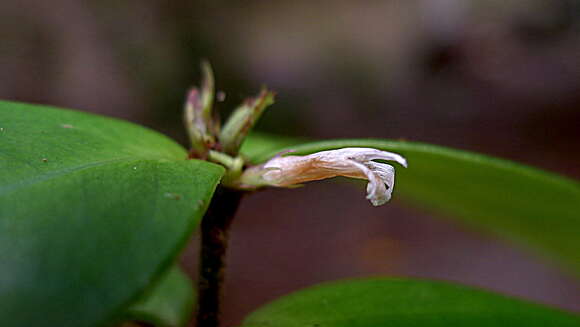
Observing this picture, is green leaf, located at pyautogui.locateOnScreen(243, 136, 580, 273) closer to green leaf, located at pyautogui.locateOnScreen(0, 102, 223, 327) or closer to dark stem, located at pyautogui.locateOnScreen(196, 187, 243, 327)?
dark stem, located at pyautogui.locateOnScreen(196, 187, 243, 327)

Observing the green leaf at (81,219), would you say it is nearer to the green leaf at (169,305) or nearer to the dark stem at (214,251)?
the dark stem at (214,251)

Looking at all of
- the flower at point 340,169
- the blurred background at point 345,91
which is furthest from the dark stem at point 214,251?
the blurred background at point 345,91

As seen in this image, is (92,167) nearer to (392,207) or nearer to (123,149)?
(123,149)

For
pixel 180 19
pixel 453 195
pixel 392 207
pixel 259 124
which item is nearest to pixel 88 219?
pixel 453 195

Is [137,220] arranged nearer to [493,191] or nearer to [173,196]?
[173,196]

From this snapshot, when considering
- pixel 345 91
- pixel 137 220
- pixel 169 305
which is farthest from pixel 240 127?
pixel 345 91

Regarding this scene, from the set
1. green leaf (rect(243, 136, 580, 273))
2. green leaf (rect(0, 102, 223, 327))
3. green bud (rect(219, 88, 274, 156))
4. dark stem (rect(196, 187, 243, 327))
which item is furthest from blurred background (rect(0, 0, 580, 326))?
green leaf (rect(0, 102, 223, 327))
